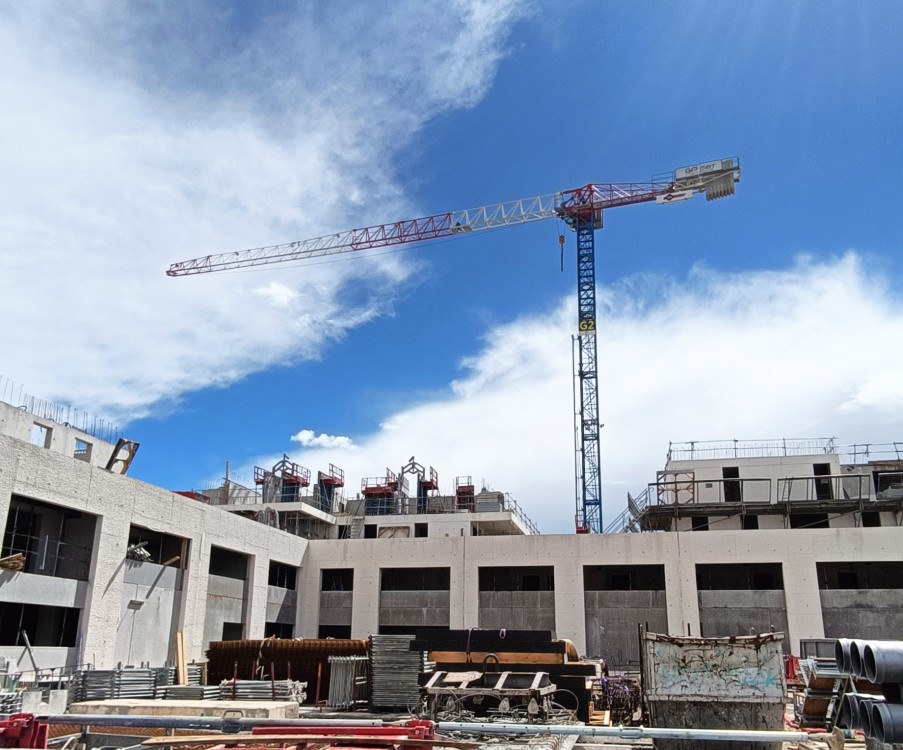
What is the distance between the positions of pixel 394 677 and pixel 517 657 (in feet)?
12.7

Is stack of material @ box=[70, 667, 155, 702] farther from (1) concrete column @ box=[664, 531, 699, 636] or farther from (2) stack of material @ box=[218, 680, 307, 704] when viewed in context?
(1) concrete column @ box=[664, 531, 699, 636]

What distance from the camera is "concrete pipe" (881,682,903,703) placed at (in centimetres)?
633

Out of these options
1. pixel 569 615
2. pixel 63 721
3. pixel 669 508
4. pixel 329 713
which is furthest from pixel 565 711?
pixel 669 508

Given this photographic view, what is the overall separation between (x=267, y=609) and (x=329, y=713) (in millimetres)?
20227

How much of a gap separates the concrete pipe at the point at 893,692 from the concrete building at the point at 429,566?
25.9 metres

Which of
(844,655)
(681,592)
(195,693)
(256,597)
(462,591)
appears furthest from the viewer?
(462,591)

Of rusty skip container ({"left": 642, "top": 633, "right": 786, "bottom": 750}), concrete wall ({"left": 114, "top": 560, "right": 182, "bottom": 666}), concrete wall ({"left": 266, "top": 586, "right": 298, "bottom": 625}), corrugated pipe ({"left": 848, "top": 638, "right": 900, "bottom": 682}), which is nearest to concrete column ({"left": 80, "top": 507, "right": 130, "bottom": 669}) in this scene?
concrete wall ({"left": 114, "top": 560, "right": 182, "bottom": 666})

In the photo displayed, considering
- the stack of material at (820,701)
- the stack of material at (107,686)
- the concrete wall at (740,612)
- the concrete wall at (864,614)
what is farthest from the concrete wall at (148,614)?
the concrete wall at (864,614)

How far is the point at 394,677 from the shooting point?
23.9m

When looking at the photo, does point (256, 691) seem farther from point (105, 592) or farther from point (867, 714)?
→ point (867, 714)

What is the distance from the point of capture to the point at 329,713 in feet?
77.0

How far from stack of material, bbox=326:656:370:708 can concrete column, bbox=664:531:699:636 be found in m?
20.4

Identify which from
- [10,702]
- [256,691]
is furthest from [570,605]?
[10,702]

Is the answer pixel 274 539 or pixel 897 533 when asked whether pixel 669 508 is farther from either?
pixel 274 539
